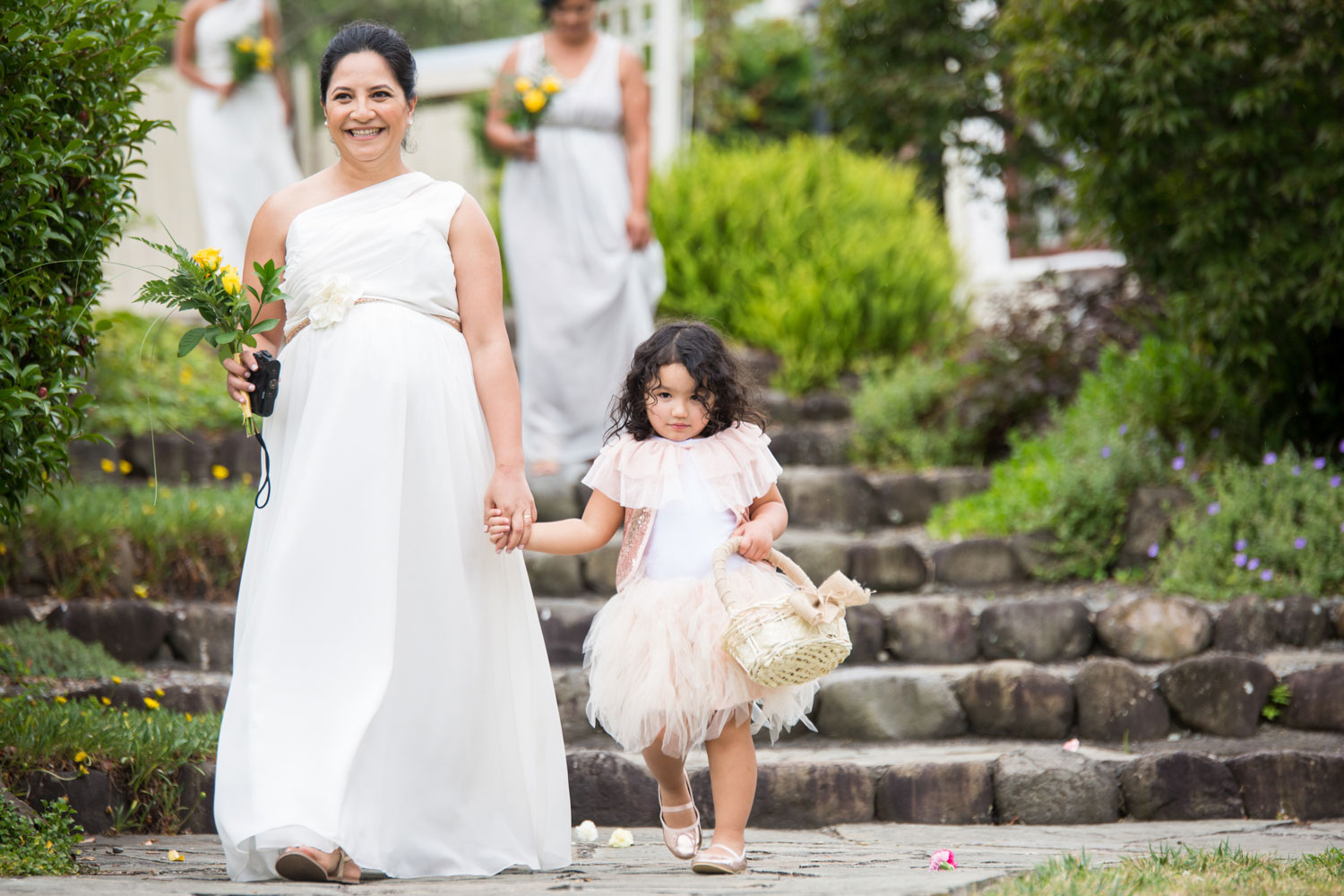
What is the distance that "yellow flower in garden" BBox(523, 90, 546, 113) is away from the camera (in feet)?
21.5

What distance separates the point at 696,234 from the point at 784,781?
5430 millimetres

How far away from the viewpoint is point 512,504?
307 cm

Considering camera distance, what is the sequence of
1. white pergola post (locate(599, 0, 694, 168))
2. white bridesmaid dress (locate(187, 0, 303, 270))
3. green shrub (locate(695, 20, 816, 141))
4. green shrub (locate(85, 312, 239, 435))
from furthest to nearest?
green shrub (locate(695, 20, 816, 141)) < white pergola post (locate(599, 0, 694, 168)) < white bridesmaid dress (locate(187, 0, 303, 270)) < green shrub (locate(85, 312, 239, 435))

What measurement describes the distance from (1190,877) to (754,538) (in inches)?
45.6

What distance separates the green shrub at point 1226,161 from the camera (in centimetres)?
511

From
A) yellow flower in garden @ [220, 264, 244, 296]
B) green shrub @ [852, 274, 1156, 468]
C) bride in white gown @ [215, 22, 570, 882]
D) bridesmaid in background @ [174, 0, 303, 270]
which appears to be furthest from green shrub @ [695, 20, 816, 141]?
yellow flower in garden @ [220, 264, 244, 296]

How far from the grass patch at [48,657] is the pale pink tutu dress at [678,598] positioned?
6.95ft

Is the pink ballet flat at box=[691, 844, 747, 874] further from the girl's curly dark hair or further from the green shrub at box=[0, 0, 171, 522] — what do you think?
the green shrub at box=[0, 0, 171, 522]

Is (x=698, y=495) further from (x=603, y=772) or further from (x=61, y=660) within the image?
(x=61, y=660)

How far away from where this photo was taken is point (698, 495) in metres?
3.18

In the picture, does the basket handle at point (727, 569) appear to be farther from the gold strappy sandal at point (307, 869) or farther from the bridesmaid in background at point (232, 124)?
the bridesmaid in background at point (232, 124)

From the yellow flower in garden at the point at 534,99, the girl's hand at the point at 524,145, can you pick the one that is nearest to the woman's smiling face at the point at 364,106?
the yellow flower in garden at the point at 534,99

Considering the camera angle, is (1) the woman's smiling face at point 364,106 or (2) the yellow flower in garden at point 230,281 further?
(1) the woman's smiling face at point 364,106

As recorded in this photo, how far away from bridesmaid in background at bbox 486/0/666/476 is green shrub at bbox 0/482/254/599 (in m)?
1.71
